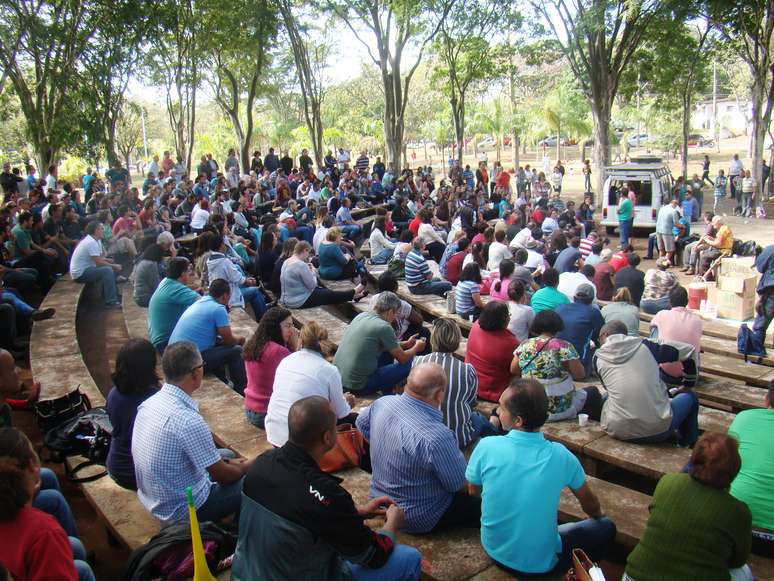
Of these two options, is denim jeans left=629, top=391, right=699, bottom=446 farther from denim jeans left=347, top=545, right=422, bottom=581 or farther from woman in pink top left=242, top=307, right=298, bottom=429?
woman in pink top left=242, top=307, right=298, bottom=429

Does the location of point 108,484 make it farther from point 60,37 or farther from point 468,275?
point 60,37

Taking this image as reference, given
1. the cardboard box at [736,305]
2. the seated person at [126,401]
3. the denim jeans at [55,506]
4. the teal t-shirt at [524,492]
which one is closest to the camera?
the teal t-shirt at [524,492]

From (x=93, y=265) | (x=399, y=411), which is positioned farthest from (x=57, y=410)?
(x=93, y=265)

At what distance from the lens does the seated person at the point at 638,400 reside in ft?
16.9

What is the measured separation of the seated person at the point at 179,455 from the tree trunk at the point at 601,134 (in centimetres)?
2209

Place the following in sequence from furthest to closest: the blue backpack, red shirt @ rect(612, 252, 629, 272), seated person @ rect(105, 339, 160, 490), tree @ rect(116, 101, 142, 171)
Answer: tree @ rect(116, 101, 142, 171)
red shirt @ rect(612, 252, 629, 272)
the blue backpack
seated person @ rect(105, 339, 160, 490)

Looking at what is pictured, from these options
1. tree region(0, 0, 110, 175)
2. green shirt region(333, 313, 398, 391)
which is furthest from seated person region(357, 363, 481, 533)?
tree region(0, 0, 110, 175)

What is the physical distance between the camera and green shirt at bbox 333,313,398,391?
595 centimetres

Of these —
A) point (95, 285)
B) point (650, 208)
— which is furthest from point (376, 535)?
point (650, 208)

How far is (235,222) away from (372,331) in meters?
8.73

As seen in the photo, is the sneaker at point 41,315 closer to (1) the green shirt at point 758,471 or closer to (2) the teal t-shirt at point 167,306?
(2) the teal t-shirt at point 167,306

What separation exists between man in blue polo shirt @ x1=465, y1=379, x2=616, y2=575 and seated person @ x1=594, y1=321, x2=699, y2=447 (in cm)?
185

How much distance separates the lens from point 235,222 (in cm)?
1397

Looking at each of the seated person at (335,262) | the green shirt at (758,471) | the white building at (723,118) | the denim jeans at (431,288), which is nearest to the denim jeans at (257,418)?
the green shirt at (758,471)
